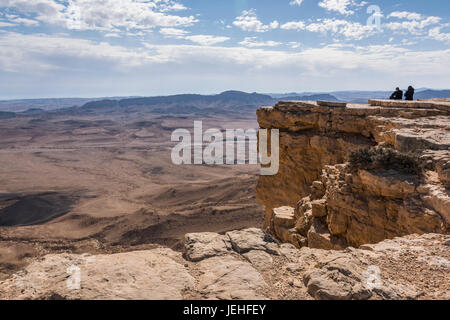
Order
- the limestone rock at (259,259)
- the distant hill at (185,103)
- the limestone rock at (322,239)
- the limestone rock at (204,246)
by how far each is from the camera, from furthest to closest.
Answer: the distant hill at (185,103), the limestone rock at (322,239), the limestone rock at (204,246), the limestone rock at (259,259)

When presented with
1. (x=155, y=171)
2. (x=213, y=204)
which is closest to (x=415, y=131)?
(x=213, y=204)

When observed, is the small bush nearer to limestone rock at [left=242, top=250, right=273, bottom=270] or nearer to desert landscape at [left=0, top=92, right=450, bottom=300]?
desert landscape at [left=0, top=92, right=450, bottom=300]

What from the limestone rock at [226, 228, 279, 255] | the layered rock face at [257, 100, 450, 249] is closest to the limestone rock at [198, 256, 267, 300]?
the limestone rock at [226, 228, 279, 255]

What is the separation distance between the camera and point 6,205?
80.0 feet

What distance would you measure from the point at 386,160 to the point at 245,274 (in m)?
4.29

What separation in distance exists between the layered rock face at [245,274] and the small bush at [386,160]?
1.78m

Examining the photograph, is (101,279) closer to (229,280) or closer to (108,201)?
(229,280)

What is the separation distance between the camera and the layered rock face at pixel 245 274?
2.92 metres

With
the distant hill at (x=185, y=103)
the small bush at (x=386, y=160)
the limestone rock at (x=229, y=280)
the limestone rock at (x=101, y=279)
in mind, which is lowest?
the limestone rock at (x=229, y=280)

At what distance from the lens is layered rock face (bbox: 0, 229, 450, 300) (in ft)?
9.59

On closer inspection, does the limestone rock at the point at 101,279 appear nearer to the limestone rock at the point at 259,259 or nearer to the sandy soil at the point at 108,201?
the limestone rock at the point at 259,259

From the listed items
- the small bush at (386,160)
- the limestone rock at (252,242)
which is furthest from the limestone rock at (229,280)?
the small bush at (386,160)
